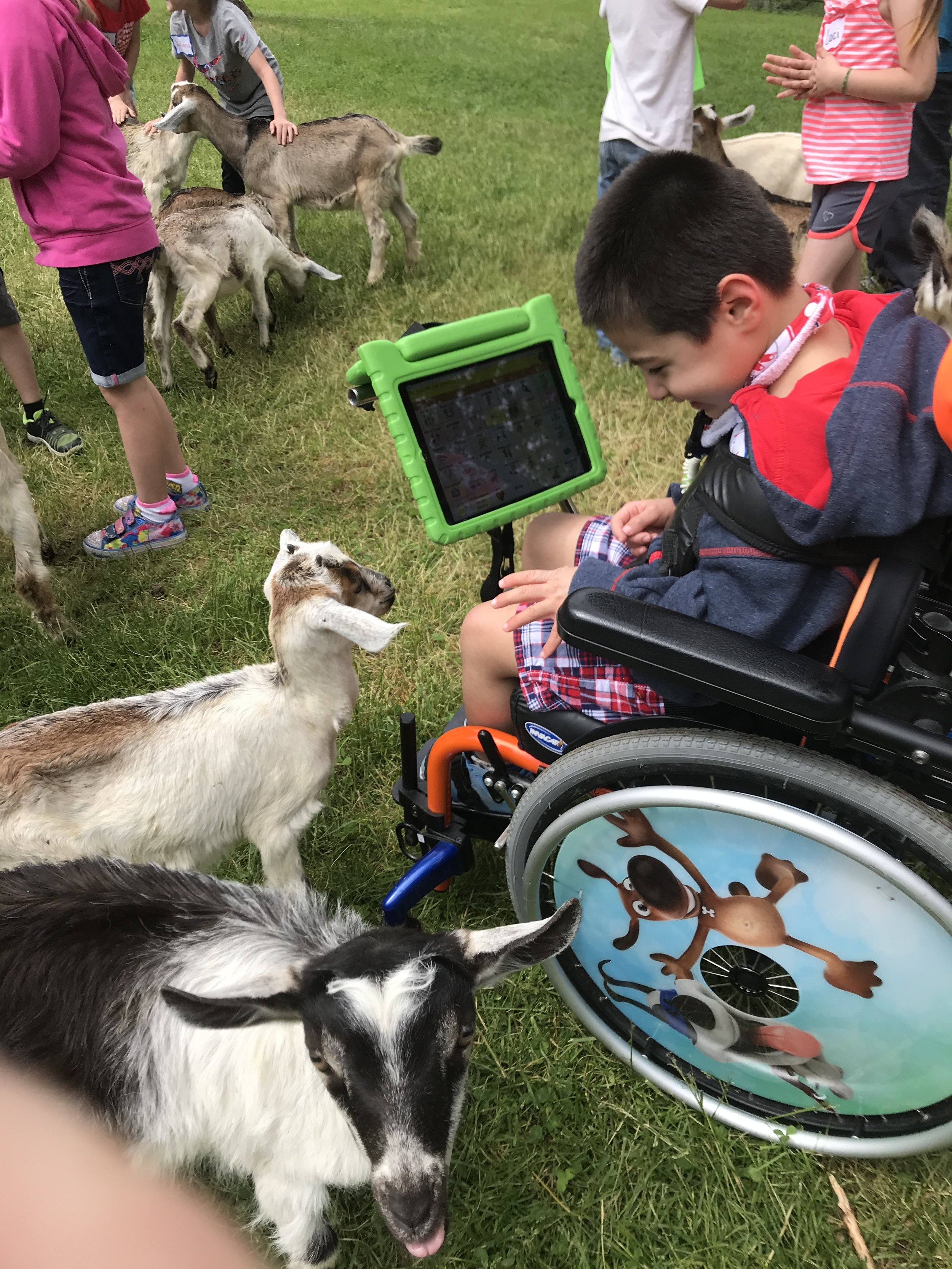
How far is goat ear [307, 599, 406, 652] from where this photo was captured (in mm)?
1877

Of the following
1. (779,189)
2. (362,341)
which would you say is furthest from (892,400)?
(779,189)

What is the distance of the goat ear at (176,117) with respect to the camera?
215 inches

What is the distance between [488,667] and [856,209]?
2.60 metres

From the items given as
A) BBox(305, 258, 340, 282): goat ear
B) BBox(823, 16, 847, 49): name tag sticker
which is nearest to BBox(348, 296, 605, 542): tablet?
BBox(823, 16, 847, 49): name tag sticker

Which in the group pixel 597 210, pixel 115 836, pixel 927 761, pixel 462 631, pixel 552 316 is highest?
pixel 597 210

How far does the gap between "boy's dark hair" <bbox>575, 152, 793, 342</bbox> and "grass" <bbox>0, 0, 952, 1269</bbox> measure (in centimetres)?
145

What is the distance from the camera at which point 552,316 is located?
1.87m

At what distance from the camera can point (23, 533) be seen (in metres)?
2.90

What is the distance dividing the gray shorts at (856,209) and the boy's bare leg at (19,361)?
3.44m

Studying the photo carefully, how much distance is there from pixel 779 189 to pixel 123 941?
5.91m

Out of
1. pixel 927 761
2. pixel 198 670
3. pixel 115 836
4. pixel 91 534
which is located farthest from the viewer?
pixel 91 534

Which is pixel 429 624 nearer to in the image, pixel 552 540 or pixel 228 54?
pixel 552 540

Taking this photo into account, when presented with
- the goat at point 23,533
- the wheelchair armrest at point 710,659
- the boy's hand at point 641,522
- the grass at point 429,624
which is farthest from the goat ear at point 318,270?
the wheelchair armrest at point 710,659

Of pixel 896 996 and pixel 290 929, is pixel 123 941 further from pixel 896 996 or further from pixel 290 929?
pixel 896 996
